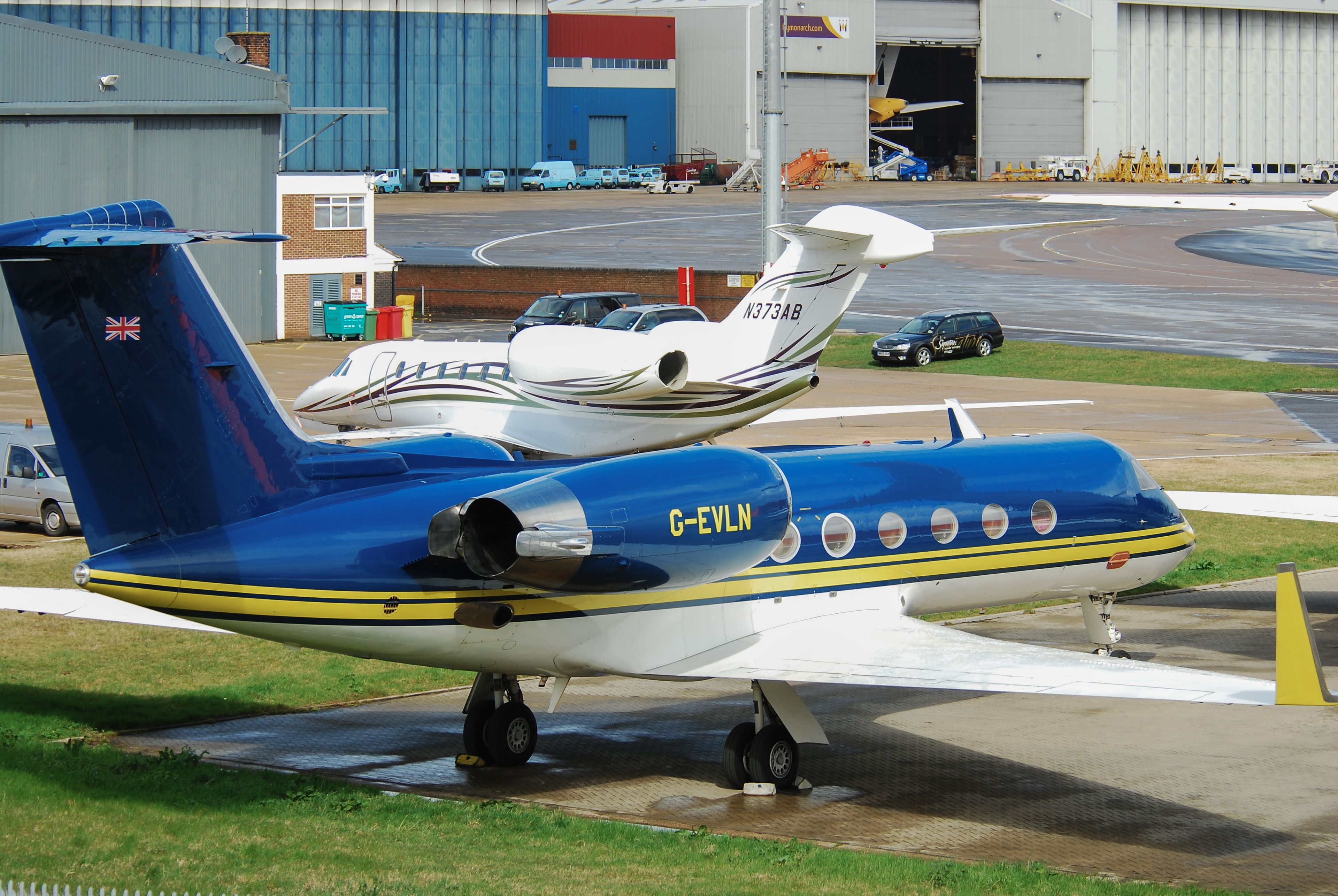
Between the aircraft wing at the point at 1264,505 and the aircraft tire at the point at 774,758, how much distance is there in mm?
8468

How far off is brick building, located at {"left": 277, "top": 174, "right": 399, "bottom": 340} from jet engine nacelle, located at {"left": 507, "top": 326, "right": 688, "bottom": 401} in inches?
1329

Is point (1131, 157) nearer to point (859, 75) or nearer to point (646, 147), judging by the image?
point (859, 75)

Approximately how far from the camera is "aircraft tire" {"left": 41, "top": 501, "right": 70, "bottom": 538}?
2814 centimetres

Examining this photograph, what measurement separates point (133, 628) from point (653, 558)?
1024 cm

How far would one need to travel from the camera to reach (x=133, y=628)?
66.8 ft

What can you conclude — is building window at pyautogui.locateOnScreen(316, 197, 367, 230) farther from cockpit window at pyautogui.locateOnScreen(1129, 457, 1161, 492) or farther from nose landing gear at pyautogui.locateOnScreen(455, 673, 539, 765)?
nose landing gear at pyautogui.locateOnScreen(455, 673, 539, 765)

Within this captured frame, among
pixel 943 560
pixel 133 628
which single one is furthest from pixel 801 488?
pixel 133 628

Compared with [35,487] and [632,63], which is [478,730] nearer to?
[35,487]

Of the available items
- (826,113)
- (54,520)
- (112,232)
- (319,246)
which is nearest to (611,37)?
(826,113)

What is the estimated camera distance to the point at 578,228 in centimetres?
9238

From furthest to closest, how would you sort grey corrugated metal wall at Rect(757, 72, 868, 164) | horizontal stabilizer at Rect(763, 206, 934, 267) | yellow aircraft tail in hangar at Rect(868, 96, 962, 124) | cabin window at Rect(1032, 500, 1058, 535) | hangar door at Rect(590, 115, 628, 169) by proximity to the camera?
yellow aircraft tail in hangar at Rect(868, 96, 962, 124)
hangar door at Rect(590, 115, 628, 169)
grey corrugated metal wall at Rect(757, 72, 868, 164)
horizontal stabilizer at Rect(763, 206, 934, 267)
cabin window at Rect(1032, 500, 1058, 535)

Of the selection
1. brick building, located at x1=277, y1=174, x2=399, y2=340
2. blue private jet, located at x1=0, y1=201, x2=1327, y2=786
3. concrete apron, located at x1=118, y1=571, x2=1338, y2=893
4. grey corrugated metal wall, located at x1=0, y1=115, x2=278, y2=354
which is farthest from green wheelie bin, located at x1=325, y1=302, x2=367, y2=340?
blue private jet, located at x1=0, y1=201, x2=1327, y2=786

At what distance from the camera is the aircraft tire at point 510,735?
15.0 m

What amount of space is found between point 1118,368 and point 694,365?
88.8ft
